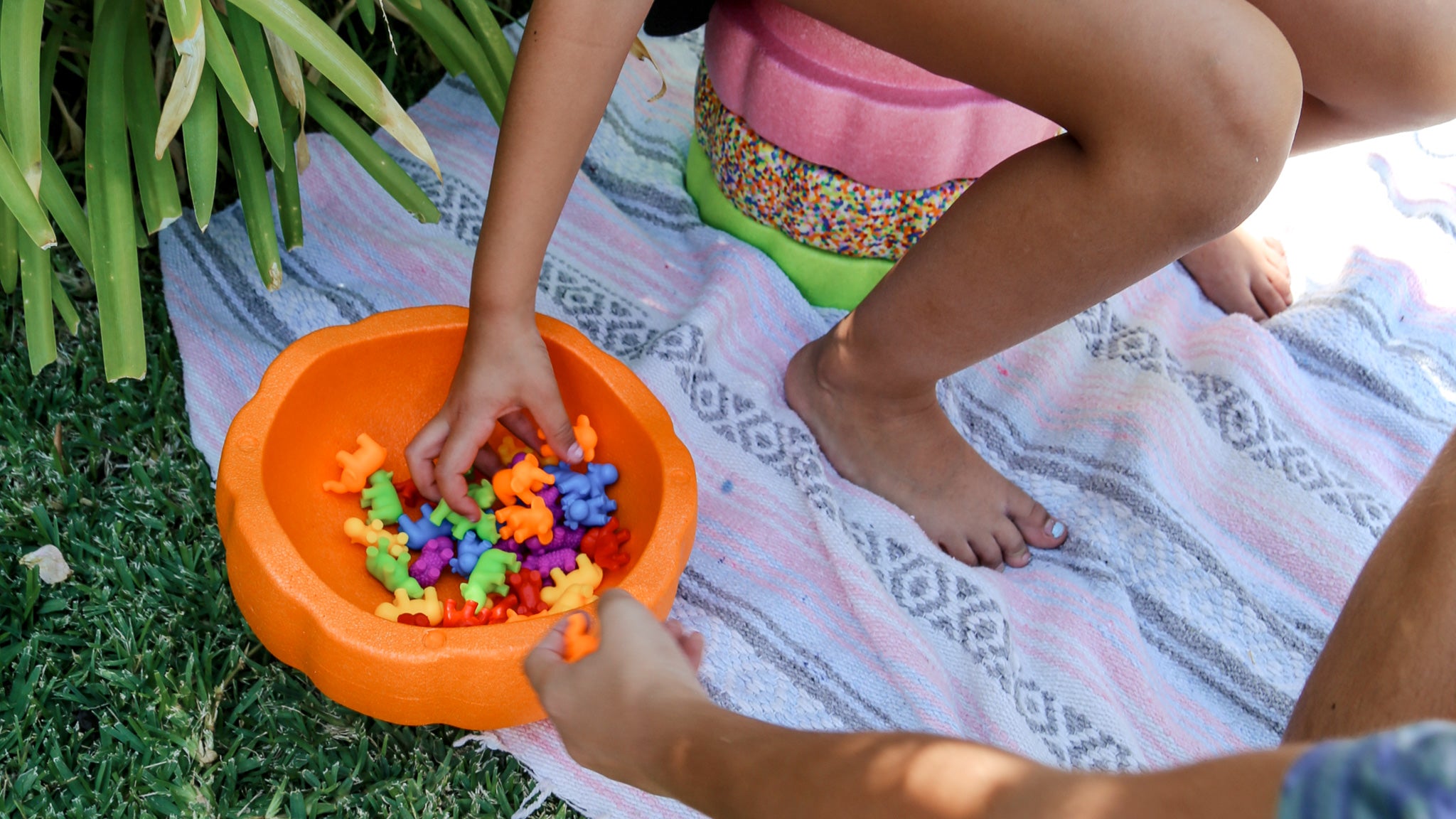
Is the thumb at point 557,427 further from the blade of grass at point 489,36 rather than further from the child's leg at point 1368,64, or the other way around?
the child's leg at point 1368,64

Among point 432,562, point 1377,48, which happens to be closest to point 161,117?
point 432,562

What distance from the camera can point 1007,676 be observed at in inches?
42.9

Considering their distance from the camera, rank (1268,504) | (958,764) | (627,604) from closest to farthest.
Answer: (958,764) → (627,604) → (1268,504)

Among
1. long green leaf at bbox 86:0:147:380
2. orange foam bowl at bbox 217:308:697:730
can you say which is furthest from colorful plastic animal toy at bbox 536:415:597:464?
long green leaf at bbox 86:0:147:380

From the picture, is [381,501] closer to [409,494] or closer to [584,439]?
[409,494]

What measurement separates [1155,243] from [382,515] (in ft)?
2.63

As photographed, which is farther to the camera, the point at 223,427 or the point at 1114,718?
the point at 223,427

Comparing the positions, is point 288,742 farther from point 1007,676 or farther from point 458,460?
point 1007,676

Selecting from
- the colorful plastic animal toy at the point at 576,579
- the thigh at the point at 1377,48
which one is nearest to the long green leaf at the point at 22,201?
the colorful plastic animal toy at the point at 576,579

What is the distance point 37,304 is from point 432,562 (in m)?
0.46

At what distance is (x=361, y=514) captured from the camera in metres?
1.17

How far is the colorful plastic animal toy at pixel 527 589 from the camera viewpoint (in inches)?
41.7

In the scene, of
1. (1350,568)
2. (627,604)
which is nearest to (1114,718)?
(1350,568)

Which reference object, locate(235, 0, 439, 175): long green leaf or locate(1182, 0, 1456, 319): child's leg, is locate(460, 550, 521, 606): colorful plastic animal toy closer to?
locate(235, 0, 439, 175): long green leaf
